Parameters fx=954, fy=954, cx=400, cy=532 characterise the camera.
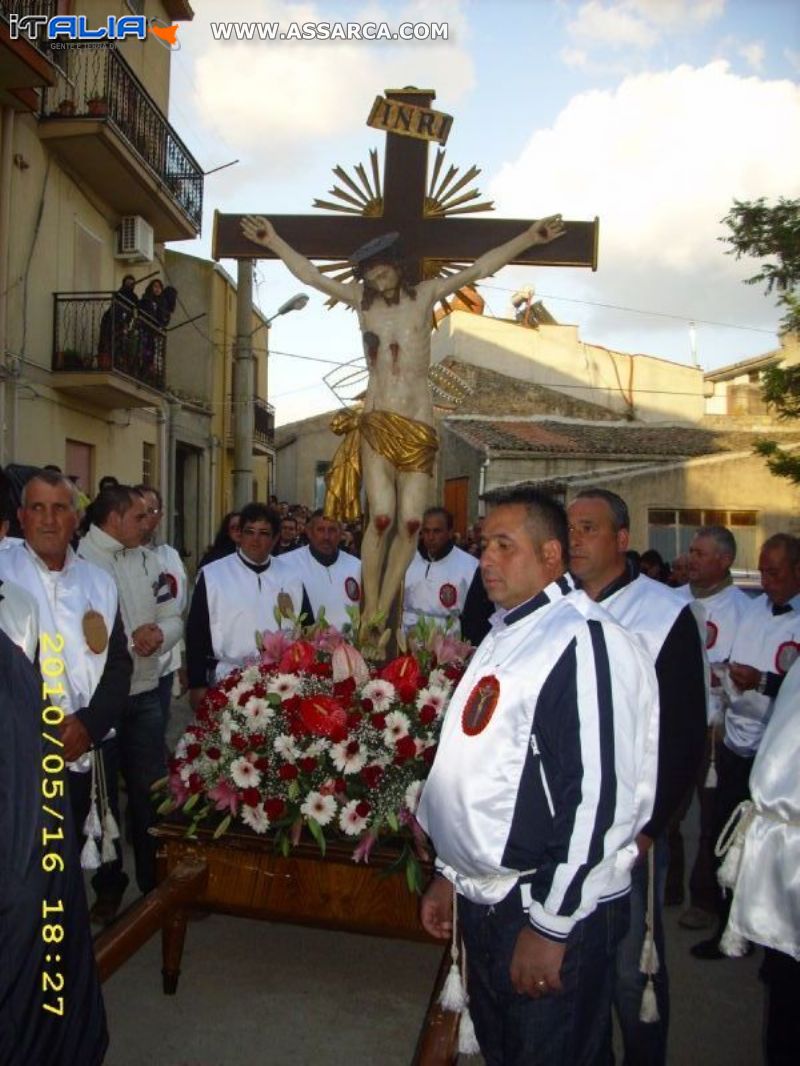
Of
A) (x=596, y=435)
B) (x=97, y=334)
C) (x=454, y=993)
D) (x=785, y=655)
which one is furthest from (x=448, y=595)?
(x=596, y=435)

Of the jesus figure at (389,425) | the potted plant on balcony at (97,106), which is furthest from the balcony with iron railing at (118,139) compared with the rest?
the jesus figure at (389,425)

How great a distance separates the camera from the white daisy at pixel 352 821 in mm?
3365

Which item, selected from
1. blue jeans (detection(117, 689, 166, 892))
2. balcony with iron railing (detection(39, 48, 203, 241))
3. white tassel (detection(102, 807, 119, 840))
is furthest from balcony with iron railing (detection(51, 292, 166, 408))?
white tassel (detection(102, 807, 119, 840))

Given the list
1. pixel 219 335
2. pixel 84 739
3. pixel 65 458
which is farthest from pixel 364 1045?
pixel 219 335

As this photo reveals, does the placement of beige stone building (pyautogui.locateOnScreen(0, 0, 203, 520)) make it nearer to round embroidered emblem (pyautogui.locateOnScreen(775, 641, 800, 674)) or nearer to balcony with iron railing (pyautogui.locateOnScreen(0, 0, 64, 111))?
balcony with iron railing (pyautogui.locateOnScreen(0, 0, 64, 111))

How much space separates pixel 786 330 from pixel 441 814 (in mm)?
11262

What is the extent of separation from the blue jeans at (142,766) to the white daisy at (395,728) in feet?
5.22

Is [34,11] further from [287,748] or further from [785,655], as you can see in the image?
[785,655]

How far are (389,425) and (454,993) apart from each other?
3020 millimetres

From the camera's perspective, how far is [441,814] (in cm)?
218

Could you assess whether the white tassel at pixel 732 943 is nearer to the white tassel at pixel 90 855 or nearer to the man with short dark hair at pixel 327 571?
the white tassel at pixel 90 855

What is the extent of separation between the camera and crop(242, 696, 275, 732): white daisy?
356cm

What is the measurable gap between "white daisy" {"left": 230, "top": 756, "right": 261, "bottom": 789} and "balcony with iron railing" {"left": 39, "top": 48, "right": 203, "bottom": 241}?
1209cm

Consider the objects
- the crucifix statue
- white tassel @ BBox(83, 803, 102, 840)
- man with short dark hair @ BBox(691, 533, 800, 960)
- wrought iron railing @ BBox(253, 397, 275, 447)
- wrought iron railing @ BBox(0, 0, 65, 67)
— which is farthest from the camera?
wrought iron railing @ BBox(253, 397, 275, 447)
